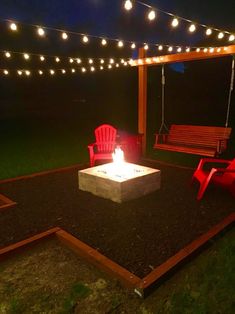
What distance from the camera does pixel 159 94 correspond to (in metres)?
29.3

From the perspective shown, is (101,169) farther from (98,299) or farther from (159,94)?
(159,94)

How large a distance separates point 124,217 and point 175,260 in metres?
1.29

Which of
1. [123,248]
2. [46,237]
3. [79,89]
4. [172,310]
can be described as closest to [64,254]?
[46,237]

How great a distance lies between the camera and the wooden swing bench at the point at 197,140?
640cm

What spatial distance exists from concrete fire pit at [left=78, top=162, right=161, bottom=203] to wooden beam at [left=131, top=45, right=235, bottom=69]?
10.3 ft

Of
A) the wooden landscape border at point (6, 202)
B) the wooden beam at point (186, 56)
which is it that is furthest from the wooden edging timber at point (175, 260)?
the wooden beam at point (186, 56)

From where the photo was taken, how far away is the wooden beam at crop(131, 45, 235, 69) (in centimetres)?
604

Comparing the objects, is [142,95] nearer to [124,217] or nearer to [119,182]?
[119,182]

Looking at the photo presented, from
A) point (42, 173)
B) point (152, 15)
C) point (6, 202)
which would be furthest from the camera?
point (42, 173)

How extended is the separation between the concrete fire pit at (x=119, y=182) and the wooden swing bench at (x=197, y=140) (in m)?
1.94

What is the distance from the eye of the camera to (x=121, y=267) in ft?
9.20

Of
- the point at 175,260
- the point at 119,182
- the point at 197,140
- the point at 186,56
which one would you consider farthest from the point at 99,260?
the point at 186,56

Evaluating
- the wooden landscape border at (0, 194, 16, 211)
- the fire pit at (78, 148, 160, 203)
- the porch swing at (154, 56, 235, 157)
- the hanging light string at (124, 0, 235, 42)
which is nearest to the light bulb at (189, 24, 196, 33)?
the hanging light string at (124, 0, 235, 42)

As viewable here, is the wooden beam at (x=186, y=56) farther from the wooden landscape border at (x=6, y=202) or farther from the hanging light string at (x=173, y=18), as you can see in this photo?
the wooden landscape border at (x=6, y=202)
